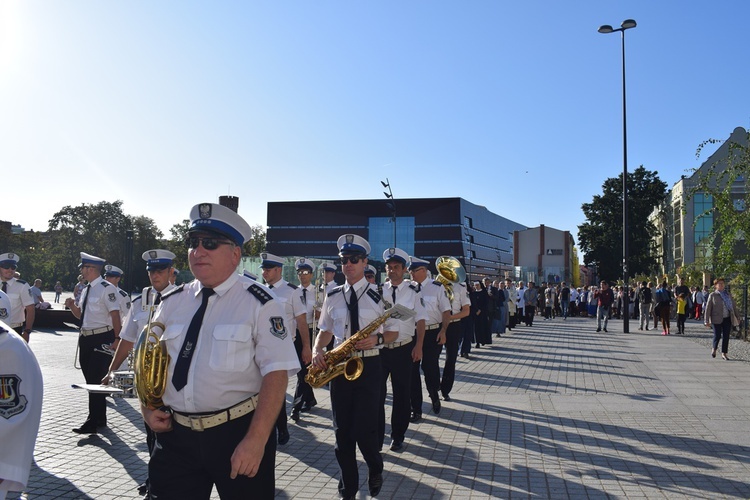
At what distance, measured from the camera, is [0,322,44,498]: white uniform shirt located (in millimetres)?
2529

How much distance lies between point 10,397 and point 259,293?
135 cm

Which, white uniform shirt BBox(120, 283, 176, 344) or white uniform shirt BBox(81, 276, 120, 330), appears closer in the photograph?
white uniform shirt BBox(120, 283, 176, 344)

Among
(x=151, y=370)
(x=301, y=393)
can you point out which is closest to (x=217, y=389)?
(x=151, y=370)

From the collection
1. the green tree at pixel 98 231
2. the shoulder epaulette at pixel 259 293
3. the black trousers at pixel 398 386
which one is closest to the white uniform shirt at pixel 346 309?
the black trousers at pixel 398 386

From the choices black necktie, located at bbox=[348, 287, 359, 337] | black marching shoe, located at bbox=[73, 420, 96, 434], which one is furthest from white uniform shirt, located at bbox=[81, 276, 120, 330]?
black necktie, located at bbox=[348, 287, 359, 337]

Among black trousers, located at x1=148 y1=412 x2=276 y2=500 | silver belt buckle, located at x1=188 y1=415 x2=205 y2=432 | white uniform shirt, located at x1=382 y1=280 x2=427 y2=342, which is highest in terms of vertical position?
white uniform shirt, located at x1=382 y1=280 x2=427 y2=342

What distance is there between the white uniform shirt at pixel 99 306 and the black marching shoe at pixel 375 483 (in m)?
4.31

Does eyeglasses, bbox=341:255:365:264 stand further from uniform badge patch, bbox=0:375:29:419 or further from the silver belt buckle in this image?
uniform badge patch, bbox=0:375:29:419

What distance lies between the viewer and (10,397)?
2.54m

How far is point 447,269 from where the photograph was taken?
12602 mm

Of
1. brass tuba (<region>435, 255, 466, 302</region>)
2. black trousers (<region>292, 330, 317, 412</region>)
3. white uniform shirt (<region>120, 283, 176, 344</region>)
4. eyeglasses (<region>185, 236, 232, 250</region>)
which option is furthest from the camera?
brass tuba (<region>435, 255, 466, 302</region>)

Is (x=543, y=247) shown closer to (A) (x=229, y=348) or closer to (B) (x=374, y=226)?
(B) (x=374, y=226)

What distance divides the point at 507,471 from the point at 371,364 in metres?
1.88

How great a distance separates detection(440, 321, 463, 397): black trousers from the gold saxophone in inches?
301
